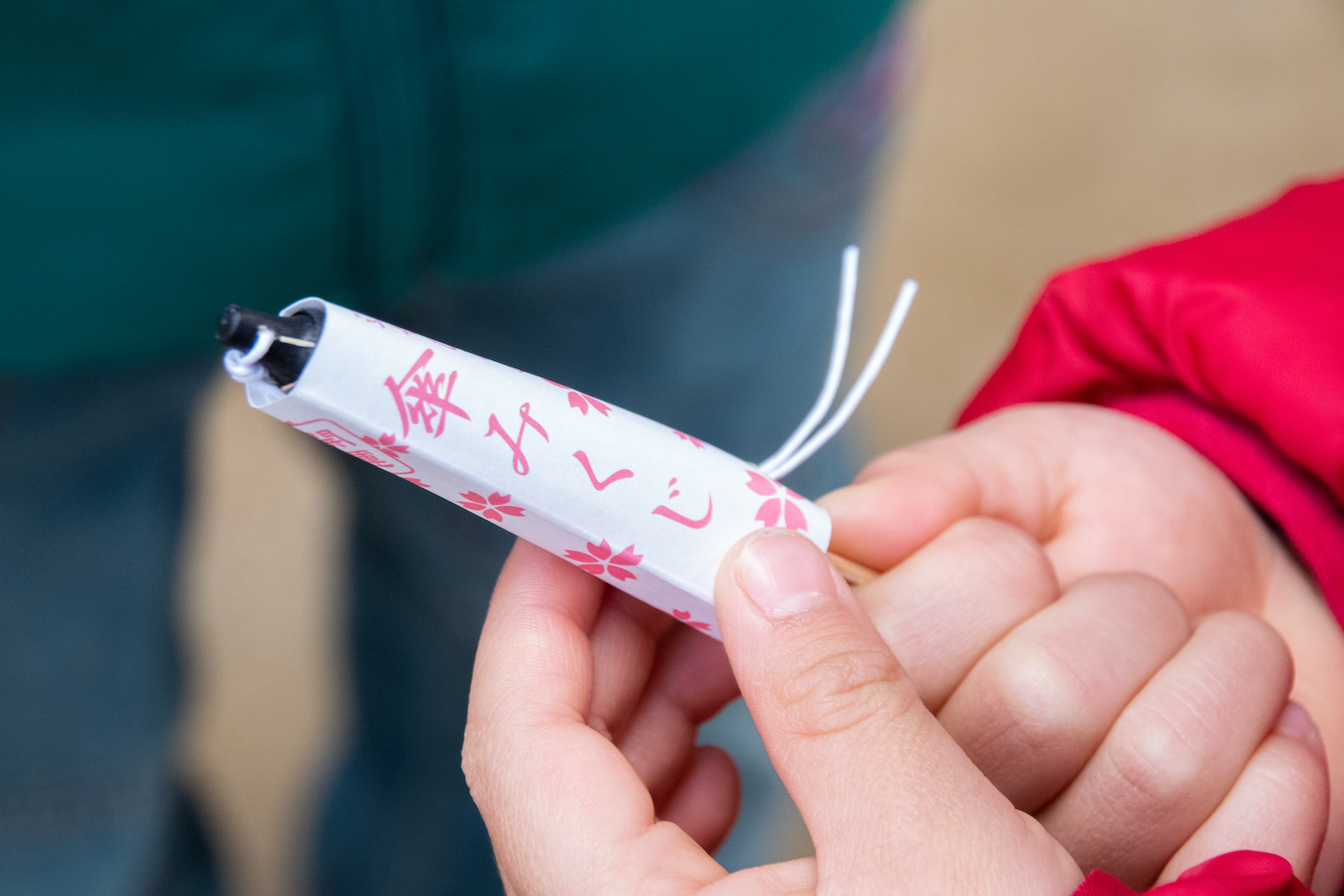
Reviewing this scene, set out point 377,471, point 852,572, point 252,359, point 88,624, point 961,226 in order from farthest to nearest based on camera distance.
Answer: point 961,226 < point 377,471 < point 88,624 < point 852,572 < point 252,359

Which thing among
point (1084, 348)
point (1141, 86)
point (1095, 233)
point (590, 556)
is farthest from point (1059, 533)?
point (1141, 86)

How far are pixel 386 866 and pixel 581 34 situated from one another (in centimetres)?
67

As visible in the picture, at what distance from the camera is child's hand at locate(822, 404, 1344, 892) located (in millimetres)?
428

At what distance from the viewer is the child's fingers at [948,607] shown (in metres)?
0.43

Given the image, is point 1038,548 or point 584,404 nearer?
point 584,404

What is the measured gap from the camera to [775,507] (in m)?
0.38

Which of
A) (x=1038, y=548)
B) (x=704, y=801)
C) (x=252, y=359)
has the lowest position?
(x=704, y=801)

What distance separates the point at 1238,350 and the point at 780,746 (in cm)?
30

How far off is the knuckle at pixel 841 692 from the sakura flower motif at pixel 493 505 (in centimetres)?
11

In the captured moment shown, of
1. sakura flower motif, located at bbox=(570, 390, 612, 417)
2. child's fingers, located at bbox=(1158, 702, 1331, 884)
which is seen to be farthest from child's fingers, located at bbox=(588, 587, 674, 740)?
child's fingers, located at bbox=(1158, 702, 1331, 884)

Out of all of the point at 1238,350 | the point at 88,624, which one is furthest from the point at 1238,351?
the point at 88,624

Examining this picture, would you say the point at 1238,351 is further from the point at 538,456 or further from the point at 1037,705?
the point at 538,456

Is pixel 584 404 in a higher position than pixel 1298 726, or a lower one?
higher

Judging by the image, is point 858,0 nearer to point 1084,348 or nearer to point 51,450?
point 1084,348
